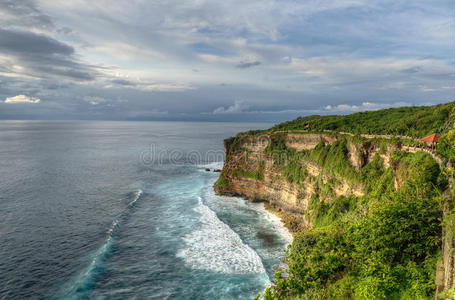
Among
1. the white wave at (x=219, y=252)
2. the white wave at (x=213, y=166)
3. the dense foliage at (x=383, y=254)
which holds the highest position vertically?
the dense foliage at (x=383, y=254)

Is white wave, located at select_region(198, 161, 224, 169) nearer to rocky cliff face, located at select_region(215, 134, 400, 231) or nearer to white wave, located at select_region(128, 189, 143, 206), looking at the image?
rocky cliff face, located at select_region(215, 134, 400, 231)

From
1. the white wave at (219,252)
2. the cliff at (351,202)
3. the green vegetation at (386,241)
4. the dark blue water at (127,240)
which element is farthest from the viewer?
the white wave at (219,252)


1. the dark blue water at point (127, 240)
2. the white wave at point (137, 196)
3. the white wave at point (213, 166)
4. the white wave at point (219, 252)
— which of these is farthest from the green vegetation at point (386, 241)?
the white wave at point (213, 166)

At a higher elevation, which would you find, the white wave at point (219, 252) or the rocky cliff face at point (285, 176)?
the rocky cliff face at point (285, 176)

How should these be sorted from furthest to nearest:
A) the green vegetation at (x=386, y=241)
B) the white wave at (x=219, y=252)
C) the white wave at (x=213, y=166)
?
the white wave at (x=213, y=166)
the white wave at (x=219, y=252)
the green vegetation at (x=386, y=241)

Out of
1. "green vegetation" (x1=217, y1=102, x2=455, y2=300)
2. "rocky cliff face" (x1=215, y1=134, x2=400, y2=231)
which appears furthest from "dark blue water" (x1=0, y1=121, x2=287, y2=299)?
"green vegetation" (x1=217, y1=102, x2=455, y2=300)

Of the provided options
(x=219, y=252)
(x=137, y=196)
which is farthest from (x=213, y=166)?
(x=219, y=252)

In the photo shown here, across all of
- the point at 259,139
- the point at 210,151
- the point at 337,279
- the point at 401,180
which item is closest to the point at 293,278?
the point at 337,279

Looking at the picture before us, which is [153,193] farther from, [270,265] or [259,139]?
[270,265]

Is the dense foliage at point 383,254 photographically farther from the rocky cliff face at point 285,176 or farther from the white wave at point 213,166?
the white wave at point 213,166
